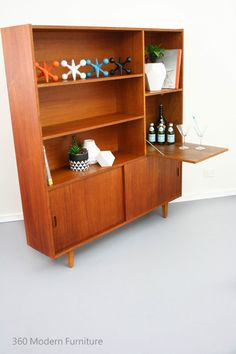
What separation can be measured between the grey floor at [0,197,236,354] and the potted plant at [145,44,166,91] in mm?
1228

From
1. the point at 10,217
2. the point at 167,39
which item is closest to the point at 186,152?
the point at 167,39

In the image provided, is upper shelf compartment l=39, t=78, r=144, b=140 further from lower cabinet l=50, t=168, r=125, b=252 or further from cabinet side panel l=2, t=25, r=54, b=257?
lower cabinet l=50, t=168, r=125, b=252

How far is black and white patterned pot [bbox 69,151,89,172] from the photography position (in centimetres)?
272

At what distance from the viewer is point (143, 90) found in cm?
293

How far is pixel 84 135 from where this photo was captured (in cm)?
302

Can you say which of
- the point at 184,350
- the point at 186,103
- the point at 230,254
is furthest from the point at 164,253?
the point at 186,103

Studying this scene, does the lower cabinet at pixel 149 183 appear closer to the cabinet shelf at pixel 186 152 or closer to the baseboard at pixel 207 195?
the cabinet shelf at pixel 186 152

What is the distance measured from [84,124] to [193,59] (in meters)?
1.45

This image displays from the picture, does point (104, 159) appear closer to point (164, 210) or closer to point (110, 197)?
point (110, 197)

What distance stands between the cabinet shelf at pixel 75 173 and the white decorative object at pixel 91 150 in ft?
0.17

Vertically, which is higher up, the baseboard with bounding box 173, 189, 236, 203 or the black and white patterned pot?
the black and white patterned pot

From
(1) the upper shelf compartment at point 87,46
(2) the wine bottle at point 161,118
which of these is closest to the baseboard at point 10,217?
(1) the upper shelf compartment at point 87,46

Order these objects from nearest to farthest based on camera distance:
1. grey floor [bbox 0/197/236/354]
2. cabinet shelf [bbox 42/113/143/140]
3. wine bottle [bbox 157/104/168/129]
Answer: grey floor [bbox 0/197/236/354]
cabinet shelf [bbox 42/113/143/140]
wine bottle [bbox 157/104/168/129]

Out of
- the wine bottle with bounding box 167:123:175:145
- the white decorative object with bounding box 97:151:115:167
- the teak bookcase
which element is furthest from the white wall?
the white decorative object with bounding box 97:151:115:167
